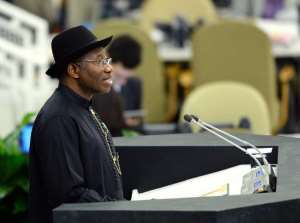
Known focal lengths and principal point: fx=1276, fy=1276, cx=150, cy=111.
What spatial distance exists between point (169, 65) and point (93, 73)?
7.83 metres

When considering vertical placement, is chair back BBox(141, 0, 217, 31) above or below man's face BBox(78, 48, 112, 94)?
above

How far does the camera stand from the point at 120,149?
5660 mm

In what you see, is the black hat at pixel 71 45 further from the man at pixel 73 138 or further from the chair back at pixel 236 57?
the chair back at pixel 236 57

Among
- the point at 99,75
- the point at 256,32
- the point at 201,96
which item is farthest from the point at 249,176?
the point at 256,32

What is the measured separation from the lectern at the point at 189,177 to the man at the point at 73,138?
1.29 feet

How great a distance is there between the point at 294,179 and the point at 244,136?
1.05 metres

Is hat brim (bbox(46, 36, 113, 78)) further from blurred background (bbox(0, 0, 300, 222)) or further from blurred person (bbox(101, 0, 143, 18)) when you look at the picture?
blurred person (bbox(101, 0, 143, 18))

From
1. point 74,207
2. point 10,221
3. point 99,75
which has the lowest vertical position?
point 10,221

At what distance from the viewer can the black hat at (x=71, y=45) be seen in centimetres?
503

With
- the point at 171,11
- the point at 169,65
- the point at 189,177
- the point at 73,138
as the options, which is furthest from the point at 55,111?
the point at 171,11

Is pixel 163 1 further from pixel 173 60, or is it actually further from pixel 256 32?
pixel 256 32

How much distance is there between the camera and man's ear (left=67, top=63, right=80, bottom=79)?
504 centimetres

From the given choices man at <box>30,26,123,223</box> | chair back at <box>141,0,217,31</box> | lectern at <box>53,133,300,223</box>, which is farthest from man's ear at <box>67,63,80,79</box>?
chair back at <box>141,0,217,31</box>

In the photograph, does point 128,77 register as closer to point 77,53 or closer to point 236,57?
point 236,57
